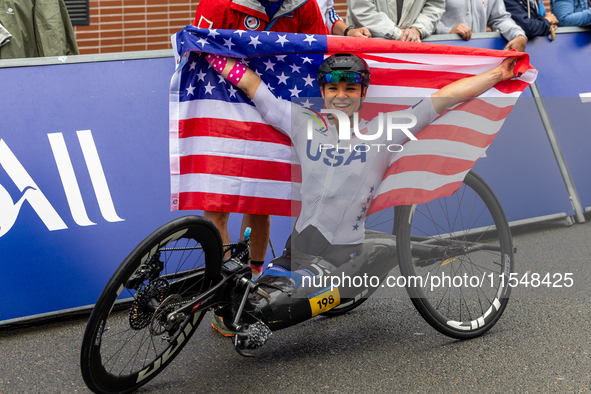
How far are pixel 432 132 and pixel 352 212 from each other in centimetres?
63

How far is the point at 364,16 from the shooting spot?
4.93m

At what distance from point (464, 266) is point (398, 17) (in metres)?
2.51

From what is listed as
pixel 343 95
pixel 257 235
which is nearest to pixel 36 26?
pixel 257 235

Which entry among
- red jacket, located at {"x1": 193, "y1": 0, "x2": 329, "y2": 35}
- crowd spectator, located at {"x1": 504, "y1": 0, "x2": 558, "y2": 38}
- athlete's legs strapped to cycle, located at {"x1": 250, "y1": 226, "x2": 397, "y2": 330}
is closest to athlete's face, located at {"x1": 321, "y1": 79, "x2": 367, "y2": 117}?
red jacket, located at {"x1": 193, "y1": 0, "x2": 329, "y2": 35}

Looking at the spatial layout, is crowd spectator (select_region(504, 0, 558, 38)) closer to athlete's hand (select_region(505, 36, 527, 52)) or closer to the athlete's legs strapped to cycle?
athlete's hand (select_region(505, 36, 527, 52))

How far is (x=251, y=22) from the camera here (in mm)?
3328

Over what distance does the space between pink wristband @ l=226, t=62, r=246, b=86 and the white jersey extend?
0.40m

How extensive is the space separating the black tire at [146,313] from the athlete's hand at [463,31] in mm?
3375

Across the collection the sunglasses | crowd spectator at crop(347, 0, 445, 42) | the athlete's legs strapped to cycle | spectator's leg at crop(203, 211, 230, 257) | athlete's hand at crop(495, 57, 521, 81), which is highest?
crowd spectator at crop(347, 0, 445, 42)

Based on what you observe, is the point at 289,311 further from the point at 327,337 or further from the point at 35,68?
the point at 35,68

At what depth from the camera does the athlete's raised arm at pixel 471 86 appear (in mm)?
3199

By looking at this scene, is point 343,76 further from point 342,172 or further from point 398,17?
point 398,17

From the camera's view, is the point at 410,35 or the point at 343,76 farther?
the point at 410,35

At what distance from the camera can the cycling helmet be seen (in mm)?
3037
